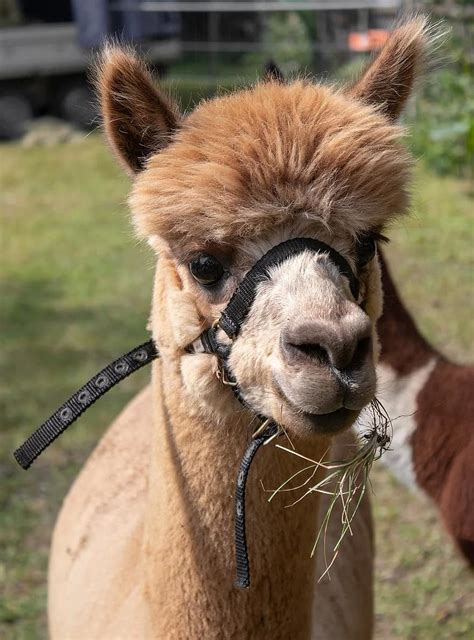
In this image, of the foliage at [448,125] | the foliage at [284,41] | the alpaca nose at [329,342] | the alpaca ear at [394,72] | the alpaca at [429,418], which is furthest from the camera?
the foliage at [284,41]

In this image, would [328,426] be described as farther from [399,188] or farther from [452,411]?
[452,411]

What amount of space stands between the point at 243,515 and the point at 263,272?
Result: 1.52 feet

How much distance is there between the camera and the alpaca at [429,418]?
3.06m

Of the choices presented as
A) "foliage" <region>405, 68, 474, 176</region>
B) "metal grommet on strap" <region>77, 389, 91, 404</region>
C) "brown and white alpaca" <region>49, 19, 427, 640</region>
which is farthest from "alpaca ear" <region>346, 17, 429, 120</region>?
"foliage" <region>405, 68, 474, 176</region>

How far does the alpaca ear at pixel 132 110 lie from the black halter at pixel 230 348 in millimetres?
347

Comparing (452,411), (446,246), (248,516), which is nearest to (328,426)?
(248,516)

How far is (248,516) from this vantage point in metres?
1.72

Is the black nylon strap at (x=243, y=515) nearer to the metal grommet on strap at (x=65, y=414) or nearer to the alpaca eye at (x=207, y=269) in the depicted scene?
the alpaca eye at (x=207, y=269)

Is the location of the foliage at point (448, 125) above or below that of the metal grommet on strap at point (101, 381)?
above

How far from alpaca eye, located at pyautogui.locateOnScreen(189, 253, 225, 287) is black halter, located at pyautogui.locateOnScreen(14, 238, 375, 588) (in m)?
0.05

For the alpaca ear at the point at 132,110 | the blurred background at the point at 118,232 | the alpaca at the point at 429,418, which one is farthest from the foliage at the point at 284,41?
the alpaca ear at the point at 132,110

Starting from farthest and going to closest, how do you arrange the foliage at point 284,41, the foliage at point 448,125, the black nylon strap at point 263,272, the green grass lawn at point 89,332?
the foliage at point 284,41, the foliage at point 448,125, the green grass lawn at point 89,332, the black nylon strap at point 263,272

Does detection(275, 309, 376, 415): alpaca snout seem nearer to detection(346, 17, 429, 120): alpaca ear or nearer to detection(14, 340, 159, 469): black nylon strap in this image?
detection(14, 340, 159, 469): black nylon strap

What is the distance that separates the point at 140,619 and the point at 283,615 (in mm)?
332
